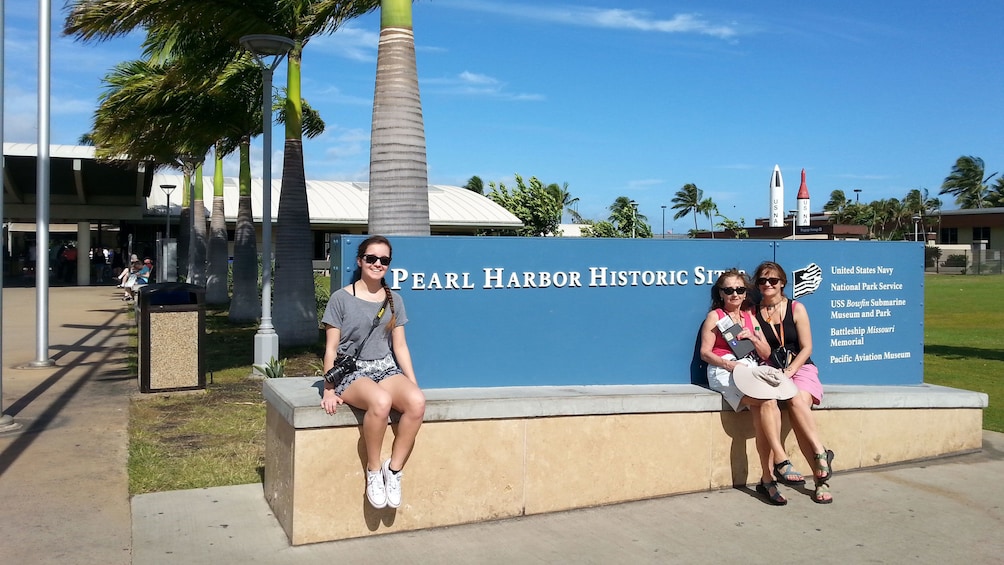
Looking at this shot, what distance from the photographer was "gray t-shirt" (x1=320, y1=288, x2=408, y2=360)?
4.91m

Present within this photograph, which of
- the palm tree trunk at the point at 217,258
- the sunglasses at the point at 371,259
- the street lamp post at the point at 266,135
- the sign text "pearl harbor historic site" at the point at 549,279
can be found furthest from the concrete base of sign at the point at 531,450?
the palm tree trunk at the point at 217,258

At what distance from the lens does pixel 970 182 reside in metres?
88.5

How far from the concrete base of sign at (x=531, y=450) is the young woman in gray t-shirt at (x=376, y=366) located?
0.54 ft

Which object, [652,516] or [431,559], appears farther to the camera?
[652,516]

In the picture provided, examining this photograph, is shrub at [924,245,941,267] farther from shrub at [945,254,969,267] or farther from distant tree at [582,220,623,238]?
distant tree at [582,220,623,238]

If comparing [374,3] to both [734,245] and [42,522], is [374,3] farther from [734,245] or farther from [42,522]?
[42,522]

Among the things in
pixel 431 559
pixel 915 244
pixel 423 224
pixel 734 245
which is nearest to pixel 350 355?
pixel 431 559

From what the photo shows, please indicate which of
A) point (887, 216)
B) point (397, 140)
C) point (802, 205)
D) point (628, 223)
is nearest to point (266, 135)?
point (397, 140)

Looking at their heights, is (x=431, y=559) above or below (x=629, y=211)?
below

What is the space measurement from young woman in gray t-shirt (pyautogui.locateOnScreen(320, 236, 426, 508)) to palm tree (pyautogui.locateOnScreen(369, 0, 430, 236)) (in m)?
3.10

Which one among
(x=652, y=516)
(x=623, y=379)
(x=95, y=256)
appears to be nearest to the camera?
(x=652, y=516)

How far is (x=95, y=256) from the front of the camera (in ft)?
131

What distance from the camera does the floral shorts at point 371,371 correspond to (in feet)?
16.1

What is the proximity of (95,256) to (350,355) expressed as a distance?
1546 inches
